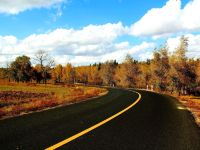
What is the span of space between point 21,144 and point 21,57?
11193cm

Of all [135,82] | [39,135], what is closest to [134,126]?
[39,135]

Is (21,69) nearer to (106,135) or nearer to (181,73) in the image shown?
(181,73)

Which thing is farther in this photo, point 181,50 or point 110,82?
point 110,82

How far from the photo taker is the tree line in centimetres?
5472

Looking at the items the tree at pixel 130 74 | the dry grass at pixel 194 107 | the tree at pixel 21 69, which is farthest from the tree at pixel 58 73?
the dry grass at pixel 194 107

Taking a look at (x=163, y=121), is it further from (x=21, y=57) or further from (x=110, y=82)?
(x=110, y=82)

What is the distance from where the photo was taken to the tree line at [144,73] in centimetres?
5472

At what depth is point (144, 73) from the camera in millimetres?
95375

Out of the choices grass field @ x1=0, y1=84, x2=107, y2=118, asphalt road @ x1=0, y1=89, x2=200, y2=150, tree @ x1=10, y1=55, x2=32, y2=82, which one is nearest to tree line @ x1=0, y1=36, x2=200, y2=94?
tree @ x1=10, y1=55, x2=32, y2=82

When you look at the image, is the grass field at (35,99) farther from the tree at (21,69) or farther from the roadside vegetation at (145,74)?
the tree at (21,69)

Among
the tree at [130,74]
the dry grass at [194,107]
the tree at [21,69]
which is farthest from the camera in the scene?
the tree at [21,69]

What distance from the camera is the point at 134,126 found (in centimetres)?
923

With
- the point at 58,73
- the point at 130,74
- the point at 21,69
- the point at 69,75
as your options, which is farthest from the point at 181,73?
the point at 58,73

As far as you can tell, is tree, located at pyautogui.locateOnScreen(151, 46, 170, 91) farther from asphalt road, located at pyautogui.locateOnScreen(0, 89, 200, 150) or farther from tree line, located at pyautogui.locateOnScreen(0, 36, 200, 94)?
asphalt road, located at pyautogui.locateOnScreen(0, 89, 200, 150)
